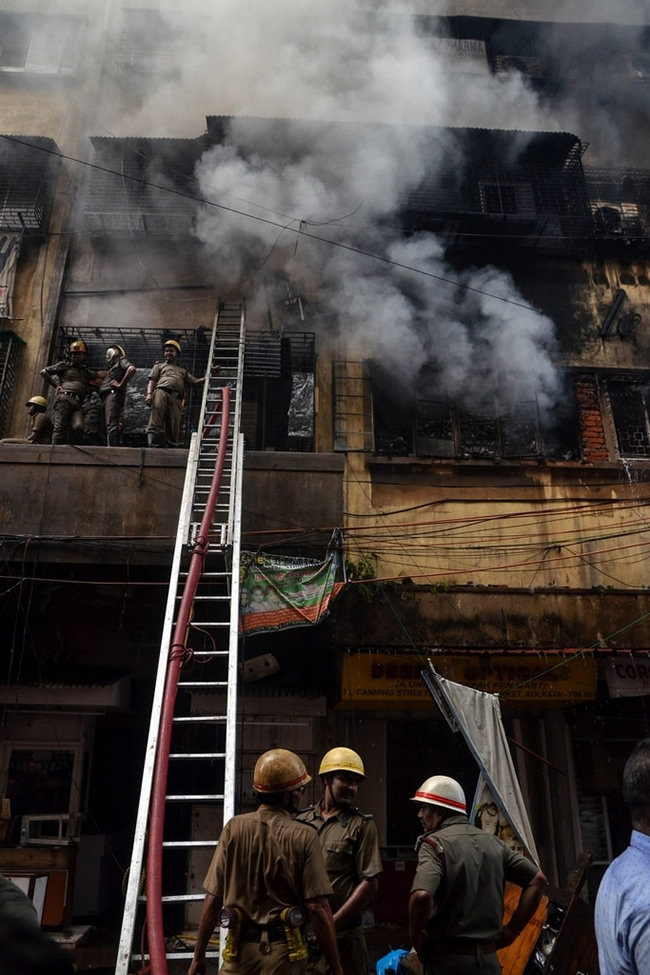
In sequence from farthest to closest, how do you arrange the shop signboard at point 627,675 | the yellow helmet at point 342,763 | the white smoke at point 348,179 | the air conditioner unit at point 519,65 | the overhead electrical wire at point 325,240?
the air conditioner unit at point 519,65 < the overhead electrical wire at point 325,240 < the white smoke at point 348,179 < the shop signboard at point 627,675 < the yellow helmet at point 342,763

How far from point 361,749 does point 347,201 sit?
9.19 meters

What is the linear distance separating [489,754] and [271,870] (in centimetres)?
413

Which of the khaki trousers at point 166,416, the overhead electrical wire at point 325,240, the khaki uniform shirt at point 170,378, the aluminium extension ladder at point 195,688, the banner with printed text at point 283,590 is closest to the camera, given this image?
the aluminium extension ladder at point 195,688

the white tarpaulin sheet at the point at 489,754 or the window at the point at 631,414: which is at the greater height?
the window at the point at 631,414

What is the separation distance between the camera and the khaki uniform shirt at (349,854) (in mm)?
3324

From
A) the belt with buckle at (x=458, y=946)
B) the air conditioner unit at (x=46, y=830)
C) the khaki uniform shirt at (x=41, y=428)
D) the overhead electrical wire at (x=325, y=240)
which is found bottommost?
the air conditioner unit at (x=46, y=830)

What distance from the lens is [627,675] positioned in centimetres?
748

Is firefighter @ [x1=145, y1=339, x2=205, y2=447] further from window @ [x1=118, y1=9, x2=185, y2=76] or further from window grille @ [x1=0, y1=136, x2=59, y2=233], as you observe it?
window @ [x1=118, y1=9, x2=185, y2=76]

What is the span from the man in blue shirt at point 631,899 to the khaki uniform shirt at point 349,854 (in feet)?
5.49

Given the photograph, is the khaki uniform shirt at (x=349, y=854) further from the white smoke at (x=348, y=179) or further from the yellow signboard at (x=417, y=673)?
the white smoke at (x=348, y=179)

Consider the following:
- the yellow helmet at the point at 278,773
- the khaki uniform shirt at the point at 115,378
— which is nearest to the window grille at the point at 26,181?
the khaki uniform shirt at the point at 115,378

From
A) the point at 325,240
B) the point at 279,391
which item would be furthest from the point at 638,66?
the point at 279,391

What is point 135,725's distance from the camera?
8.93 metres

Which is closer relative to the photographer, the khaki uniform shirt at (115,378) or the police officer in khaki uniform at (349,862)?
the police officer in khaki uniform at (349,862)
